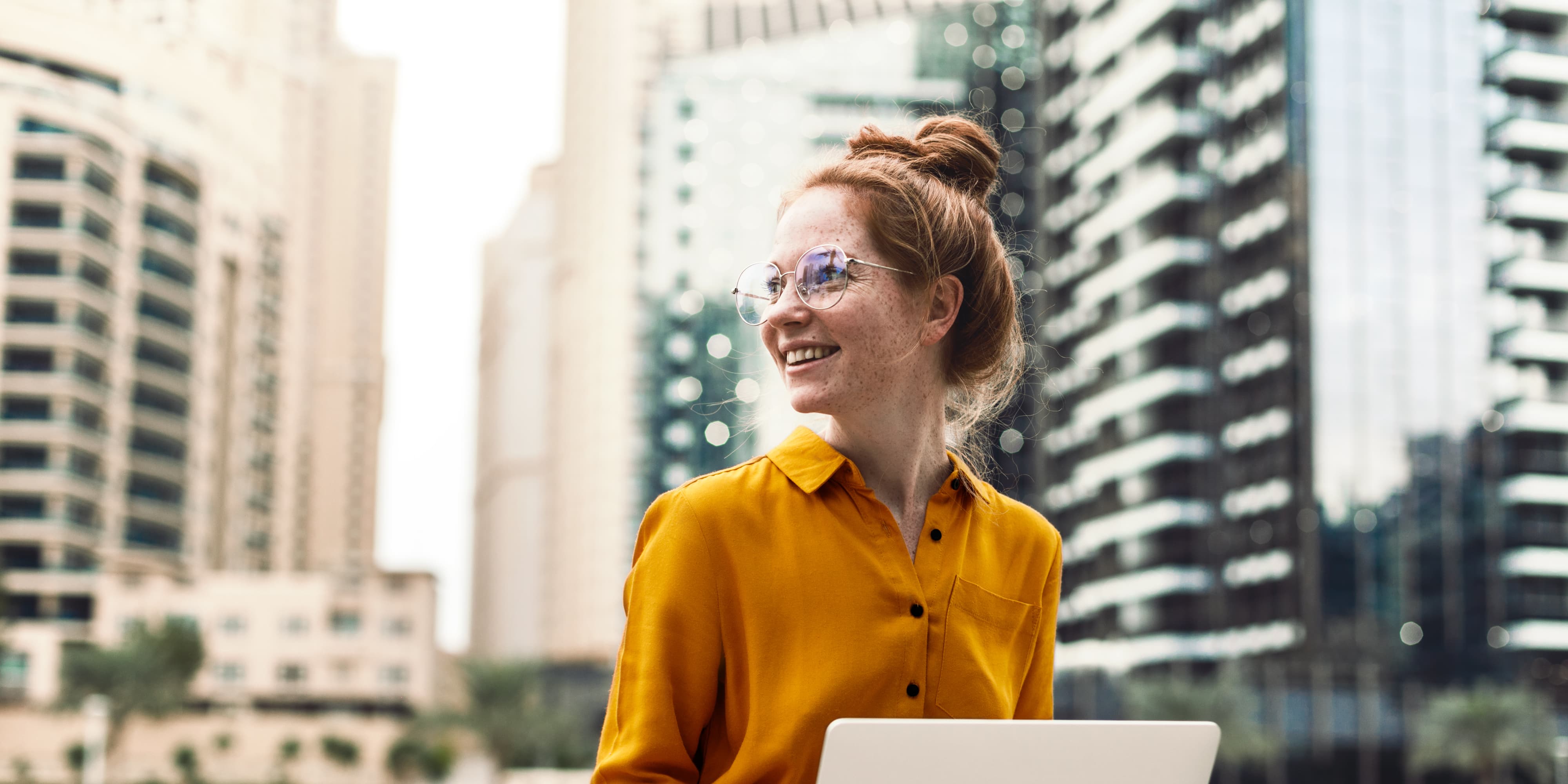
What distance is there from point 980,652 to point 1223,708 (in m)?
42.5

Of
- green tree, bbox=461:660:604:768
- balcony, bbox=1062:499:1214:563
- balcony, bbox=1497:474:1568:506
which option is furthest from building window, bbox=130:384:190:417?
balcony, bbox=1497:474:1568:506

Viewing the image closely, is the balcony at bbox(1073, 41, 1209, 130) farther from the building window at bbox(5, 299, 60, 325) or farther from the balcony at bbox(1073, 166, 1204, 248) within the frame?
the building window at bbox(5, 299, 60, 325)

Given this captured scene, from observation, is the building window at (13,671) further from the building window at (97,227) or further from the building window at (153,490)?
the building window at (97,227)

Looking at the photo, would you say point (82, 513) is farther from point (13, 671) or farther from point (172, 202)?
point (172, 202)

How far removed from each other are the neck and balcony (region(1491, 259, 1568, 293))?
2113 inches

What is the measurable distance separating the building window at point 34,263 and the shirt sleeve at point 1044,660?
203 ft

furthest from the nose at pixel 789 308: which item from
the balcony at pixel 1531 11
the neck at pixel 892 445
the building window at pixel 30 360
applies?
the building window at pixel 30 360

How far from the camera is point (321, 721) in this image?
185 feet

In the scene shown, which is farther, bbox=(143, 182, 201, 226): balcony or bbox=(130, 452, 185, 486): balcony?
bbox=(143, 182, 201, 226): balcony

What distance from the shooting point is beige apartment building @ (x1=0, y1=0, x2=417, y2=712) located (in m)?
55.5

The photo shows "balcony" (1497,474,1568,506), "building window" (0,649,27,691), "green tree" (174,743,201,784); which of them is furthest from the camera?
"building window" (0,649,27,691)

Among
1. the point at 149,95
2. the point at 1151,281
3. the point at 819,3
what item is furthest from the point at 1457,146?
the point at 149,95

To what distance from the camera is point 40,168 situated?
5647 centimetres

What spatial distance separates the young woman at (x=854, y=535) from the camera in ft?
4.44
